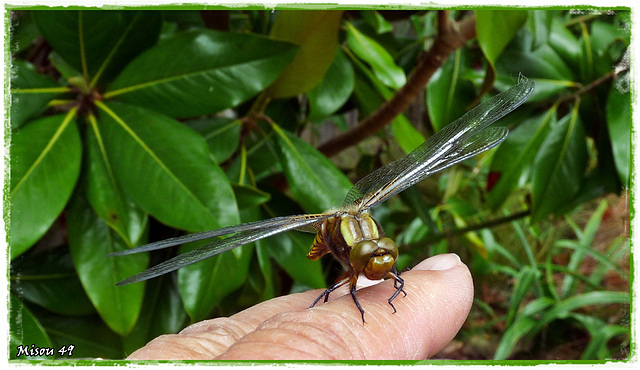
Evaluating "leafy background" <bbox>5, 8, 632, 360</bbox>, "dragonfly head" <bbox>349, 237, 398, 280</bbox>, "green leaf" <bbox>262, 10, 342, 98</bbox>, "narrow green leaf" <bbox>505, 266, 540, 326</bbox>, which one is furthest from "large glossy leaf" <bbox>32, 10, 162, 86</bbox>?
"narrow green leaf" <bbox>505, 266, 540, 326</bbox>

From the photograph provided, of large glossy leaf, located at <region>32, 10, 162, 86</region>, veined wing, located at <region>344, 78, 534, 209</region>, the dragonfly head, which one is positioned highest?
large glossy leaf, located at <region>32, 10, 162, 86</region>

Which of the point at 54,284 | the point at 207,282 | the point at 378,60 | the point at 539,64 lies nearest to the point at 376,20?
the point at 378,60

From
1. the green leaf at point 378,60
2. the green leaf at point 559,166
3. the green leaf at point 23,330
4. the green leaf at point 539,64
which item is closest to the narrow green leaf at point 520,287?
the green leaf at point 559,166

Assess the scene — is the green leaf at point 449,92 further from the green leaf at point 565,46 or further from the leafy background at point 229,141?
the green leaf at point 565,46

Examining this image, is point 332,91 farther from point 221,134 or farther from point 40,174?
point 40,174

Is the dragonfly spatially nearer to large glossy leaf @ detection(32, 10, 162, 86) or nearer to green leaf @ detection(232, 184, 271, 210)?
green leaf @ detection(232, 184, 271, 210)

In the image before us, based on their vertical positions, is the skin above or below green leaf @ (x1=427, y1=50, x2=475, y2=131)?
below
